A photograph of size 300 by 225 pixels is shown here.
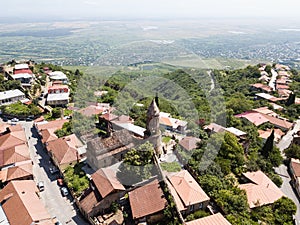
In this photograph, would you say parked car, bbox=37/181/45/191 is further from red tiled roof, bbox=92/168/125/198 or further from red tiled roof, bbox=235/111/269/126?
red tiled roof, bbox=235/111/269/126

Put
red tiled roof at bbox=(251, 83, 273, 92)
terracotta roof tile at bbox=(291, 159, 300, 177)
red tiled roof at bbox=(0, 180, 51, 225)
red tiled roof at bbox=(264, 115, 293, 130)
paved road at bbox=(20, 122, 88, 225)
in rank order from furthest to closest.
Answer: red tiled roof at bbox=(251, 83, 273, 92) → red tiled roof at bbox=(264, 115, 293, 130) → terracotta roof tile at bbox=(291, 159, 300, 177) → paved road at bbox=(20, 122, 88, 225) → red tiled roof at bbox=(0, 180, 51, 225)

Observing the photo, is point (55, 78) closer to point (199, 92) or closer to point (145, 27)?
point (145, 27)

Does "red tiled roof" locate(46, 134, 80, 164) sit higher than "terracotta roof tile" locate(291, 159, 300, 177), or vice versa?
"red tiled roof" locate(46, 134, 80, 164)

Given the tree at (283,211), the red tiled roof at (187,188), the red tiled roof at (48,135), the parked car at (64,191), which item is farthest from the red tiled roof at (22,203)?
the tree at (283,211)

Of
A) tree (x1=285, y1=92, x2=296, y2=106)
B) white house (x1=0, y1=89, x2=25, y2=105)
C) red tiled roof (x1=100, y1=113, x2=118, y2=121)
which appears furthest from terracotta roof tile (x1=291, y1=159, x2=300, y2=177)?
white house (x1=0, y1=89, x2=25, y2=105)

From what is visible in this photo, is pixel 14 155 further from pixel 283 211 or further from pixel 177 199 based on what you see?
pixel 283 211

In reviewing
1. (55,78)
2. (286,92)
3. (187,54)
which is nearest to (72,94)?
(55,78)

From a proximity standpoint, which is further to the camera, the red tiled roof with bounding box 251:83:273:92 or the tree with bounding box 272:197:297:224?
the red tiled roof with bounding box 251:83:273:92

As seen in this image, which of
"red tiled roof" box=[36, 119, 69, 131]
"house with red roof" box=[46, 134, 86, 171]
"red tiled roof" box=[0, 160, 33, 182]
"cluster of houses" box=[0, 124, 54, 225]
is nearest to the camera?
"cluster of houses" box=[0, 124, 54, 225]
